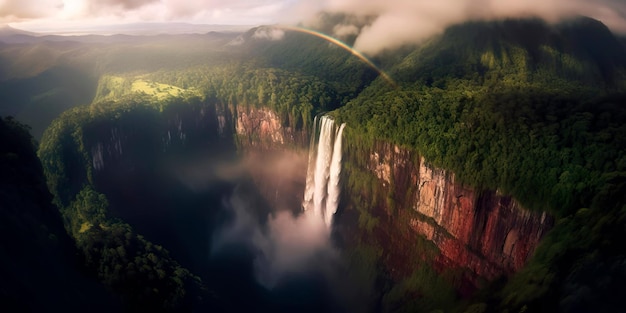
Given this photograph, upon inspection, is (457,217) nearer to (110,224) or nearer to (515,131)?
(515,131)

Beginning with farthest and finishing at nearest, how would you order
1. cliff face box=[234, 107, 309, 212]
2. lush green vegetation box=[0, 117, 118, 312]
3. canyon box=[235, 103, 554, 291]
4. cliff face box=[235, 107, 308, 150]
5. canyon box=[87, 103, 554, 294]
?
cliff face box=[235, 107, 308, 150]
cliff face box=[234, 107, 309, 212]
canyon box=[87, 103, 554, 294]
canyon box=[235, 103, 554, 291]
lush green vegetation box=[0, 117, 118, 312]

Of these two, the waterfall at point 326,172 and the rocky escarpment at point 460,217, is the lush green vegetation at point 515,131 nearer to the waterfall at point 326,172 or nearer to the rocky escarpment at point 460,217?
the rocky escarpment at point 460,217

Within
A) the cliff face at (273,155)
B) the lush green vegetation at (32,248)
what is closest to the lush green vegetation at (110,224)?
the lush green vegetation at (32,248)

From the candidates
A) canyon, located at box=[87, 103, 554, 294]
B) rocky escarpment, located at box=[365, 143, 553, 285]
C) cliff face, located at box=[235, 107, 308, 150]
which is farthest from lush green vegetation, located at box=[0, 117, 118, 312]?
cliff face, located at box=[235, 107, 308, 150]

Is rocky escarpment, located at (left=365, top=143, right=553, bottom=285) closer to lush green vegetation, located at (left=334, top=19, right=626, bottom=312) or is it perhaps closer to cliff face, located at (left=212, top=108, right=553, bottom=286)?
cliff face, located at (left=212, top=108, right=553, bottom=286)

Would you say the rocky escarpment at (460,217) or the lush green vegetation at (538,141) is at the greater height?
the lush green vegetation at (538,141)

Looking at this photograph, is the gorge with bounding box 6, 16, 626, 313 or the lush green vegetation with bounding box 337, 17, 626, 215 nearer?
the gorge with bounding box 6, 16, 626, 313

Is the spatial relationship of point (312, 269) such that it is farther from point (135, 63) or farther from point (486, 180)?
point (135, 63)
